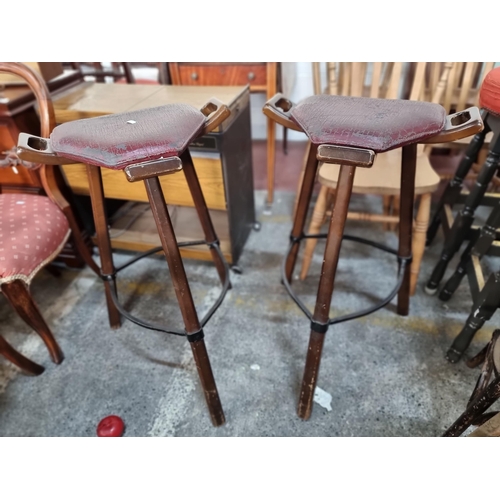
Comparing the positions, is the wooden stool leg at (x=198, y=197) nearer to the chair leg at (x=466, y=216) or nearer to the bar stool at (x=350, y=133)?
the bar stool at (x=350, y=133)

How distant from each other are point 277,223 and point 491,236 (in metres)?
0.97

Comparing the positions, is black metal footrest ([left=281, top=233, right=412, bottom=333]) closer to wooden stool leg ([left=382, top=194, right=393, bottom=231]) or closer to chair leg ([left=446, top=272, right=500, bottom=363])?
chair leg ([left=446, top=272, right=500, bottom=363])

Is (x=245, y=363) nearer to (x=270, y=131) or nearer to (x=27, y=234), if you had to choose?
(x=27, y=234)

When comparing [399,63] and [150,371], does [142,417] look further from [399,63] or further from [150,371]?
[399,63]

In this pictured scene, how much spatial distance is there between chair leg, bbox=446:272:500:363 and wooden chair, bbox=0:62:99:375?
1.27m

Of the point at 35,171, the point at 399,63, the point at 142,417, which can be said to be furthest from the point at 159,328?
the point at 399,63

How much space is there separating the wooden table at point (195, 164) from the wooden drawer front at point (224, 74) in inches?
9.6

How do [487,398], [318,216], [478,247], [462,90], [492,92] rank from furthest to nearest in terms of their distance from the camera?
[462,90]
[318,216]
[478,247]
[492,92]
[487,398]

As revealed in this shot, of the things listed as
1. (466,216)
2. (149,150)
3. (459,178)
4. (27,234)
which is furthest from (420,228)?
(27,234)

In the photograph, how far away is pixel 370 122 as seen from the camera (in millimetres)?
729

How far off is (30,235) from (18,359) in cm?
40

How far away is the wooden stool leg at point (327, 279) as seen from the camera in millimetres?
770

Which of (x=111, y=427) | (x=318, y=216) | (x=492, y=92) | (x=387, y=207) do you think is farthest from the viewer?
(x=387, y=207)

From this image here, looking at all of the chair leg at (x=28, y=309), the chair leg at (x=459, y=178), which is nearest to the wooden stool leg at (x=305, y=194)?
the chair leg at (x=459, y=178)
